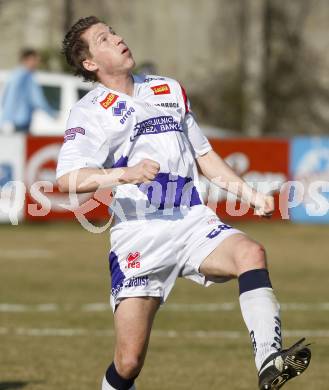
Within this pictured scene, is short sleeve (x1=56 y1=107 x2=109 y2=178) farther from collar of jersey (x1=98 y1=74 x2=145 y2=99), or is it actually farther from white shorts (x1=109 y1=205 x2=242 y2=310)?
white shorts (x1=109 y1=205 x2=242 y2=310)

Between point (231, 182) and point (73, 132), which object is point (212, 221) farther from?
point (73, 132)

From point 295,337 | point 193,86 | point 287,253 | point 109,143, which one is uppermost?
point 109,143

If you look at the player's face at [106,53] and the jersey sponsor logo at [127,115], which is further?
the player's face at [106,53]

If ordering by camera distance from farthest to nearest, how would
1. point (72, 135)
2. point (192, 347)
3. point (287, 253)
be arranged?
point (287, 253) < point (192, 347) < point (72, 135)

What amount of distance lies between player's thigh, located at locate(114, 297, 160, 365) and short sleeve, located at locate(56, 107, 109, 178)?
729 mm

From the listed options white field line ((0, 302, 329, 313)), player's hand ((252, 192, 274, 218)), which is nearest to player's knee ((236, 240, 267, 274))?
player's hand ((252, 192, 274, 218))

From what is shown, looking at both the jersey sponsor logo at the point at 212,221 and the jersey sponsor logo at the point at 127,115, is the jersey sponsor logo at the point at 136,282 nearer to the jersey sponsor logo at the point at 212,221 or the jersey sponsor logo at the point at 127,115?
the jersey sponsor logo at the point at 212,221

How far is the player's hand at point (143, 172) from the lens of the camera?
576 centimetres

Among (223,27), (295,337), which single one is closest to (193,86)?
(223,27)

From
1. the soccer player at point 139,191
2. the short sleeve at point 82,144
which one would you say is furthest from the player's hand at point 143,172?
the short sleeve at point 82,144

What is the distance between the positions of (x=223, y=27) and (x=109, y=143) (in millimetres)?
20517

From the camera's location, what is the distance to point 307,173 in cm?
1766

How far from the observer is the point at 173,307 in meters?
11.5

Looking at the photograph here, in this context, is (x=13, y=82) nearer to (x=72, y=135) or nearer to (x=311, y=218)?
(x=311, y=218)
